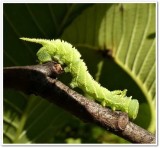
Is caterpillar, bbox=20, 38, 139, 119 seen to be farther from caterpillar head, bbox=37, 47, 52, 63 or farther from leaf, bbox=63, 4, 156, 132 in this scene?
leaf, bbox=63, 4, 156, 132

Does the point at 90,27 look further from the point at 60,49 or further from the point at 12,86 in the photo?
the point at 12,86

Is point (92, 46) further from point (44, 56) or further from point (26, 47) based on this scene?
point (44, 56)

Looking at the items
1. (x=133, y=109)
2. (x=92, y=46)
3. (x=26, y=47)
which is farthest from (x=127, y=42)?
(x=133, y=109)

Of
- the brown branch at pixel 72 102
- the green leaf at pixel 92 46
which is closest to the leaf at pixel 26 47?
the green leaf at pixel 92 46

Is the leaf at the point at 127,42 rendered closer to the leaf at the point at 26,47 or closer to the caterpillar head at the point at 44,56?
the leaf at the point at 26,47

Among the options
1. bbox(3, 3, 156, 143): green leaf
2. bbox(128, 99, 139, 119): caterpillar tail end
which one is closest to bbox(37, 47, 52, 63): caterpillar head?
bbox(128, 99, 139, 119): caterpillar tail end

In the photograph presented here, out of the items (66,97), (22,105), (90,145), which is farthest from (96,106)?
(90,145)
